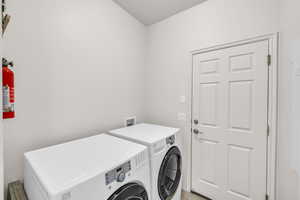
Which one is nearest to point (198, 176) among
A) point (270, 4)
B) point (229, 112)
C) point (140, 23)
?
point (229, 112)

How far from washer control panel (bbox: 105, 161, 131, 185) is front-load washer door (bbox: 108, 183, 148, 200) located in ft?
0.22

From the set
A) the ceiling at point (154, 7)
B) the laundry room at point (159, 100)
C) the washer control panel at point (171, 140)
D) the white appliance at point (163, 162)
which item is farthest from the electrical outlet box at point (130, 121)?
the ceiling at point (154, 7)

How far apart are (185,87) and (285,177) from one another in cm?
146

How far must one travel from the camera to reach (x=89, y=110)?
1602mm

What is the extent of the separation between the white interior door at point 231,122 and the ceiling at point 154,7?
777 millimetres

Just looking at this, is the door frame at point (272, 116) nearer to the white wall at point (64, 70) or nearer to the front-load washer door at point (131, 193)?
the front-load washer door at point (131, 193)

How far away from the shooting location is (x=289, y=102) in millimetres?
1315

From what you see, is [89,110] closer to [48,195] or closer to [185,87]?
[48,195]

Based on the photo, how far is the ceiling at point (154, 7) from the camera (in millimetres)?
1867

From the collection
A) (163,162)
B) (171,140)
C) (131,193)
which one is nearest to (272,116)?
(171,140)

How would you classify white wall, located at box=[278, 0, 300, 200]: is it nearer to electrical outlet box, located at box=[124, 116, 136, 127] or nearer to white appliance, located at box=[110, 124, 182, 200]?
white appliance, located at box=[110, 124, 182, 200]

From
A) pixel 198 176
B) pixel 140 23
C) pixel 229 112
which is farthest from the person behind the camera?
pixel 140 23

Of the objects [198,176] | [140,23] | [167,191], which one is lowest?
[198,176]

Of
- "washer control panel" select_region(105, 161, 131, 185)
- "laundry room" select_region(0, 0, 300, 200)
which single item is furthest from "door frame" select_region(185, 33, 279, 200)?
"washer control panel" select_region(105, 161, 131, 185)
